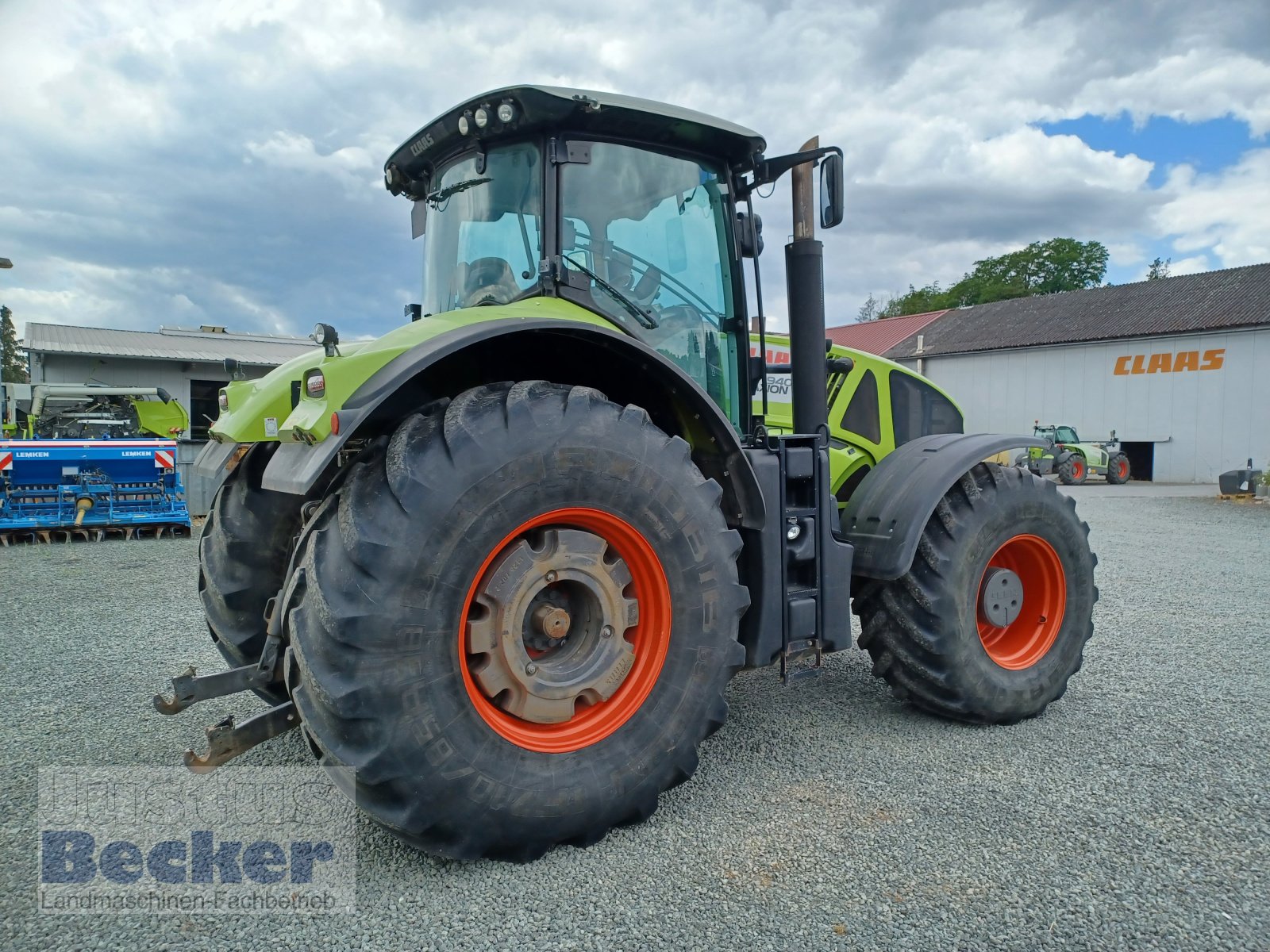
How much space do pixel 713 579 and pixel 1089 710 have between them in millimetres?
2384

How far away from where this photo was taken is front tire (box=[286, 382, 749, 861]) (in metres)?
2.28

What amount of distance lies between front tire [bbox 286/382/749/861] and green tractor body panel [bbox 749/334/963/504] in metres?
1.71

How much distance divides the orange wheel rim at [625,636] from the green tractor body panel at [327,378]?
618 millimetres

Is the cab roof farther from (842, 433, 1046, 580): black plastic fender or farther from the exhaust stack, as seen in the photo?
(842, 433, 1046, 580): black plastic fender

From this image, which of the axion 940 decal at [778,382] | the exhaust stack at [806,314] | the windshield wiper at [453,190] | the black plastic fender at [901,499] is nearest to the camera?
the windshield wiper at [453,190]

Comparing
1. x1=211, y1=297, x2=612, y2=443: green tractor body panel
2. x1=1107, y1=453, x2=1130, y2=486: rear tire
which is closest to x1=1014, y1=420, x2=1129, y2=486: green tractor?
x1=1107, y1=453, x2=1130, y2=486: rear tire

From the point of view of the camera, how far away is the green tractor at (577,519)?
2.35 meters

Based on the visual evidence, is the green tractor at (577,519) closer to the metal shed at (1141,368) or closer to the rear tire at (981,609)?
the rear tire at (981,609)

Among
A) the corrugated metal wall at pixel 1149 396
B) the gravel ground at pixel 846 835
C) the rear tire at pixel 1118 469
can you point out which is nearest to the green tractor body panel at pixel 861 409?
the gravel ground at pixel 846 835

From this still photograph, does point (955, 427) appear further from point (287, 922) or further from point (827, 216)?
point (287, 922)

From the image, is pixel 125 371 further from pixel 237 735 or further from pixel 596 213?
pixel 237 735

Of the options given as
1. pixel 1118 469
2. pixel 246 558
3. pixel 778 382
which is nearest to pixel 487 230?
pixel 246 558

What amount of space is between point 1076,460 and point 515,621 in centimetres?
2643

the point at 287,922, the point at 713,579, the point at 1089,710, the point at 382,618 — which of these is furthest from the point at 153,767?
the point at 1089,710
